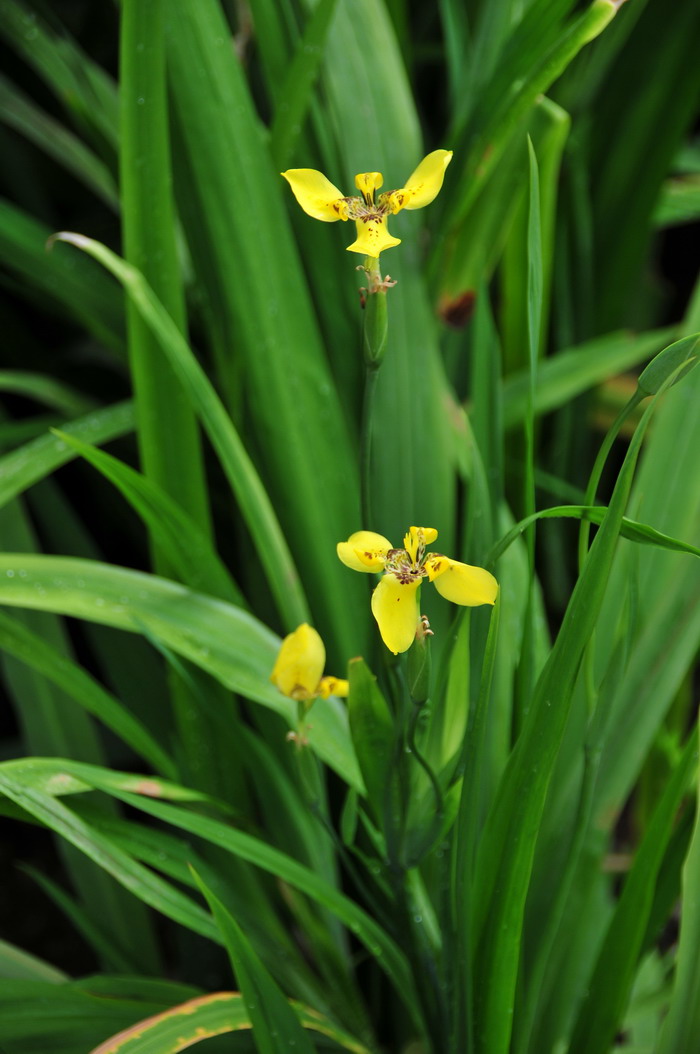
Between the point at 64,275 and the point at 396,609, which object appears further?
the point at 64,275

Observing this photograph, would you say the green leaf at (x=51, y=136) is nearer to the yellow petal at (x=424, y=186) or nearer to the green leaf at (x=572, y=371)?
the green leaf at (x=572, y=371)

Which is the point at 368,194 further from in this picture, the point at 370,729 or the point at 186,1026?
the point at 186,1026

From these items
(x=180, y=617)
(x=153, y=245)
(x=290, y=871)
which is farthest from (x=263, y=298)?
(x=290, y=871)

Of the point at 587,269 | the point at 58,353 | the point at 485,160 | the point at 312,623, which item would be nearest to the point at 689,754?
the point at 312,623

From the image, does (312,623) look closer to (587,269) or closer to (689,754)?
(689,754)

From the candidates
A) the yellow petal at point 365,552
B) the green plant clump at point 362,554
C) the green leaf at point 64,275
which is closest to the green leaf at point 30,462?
the green plant clump at point 362,554
